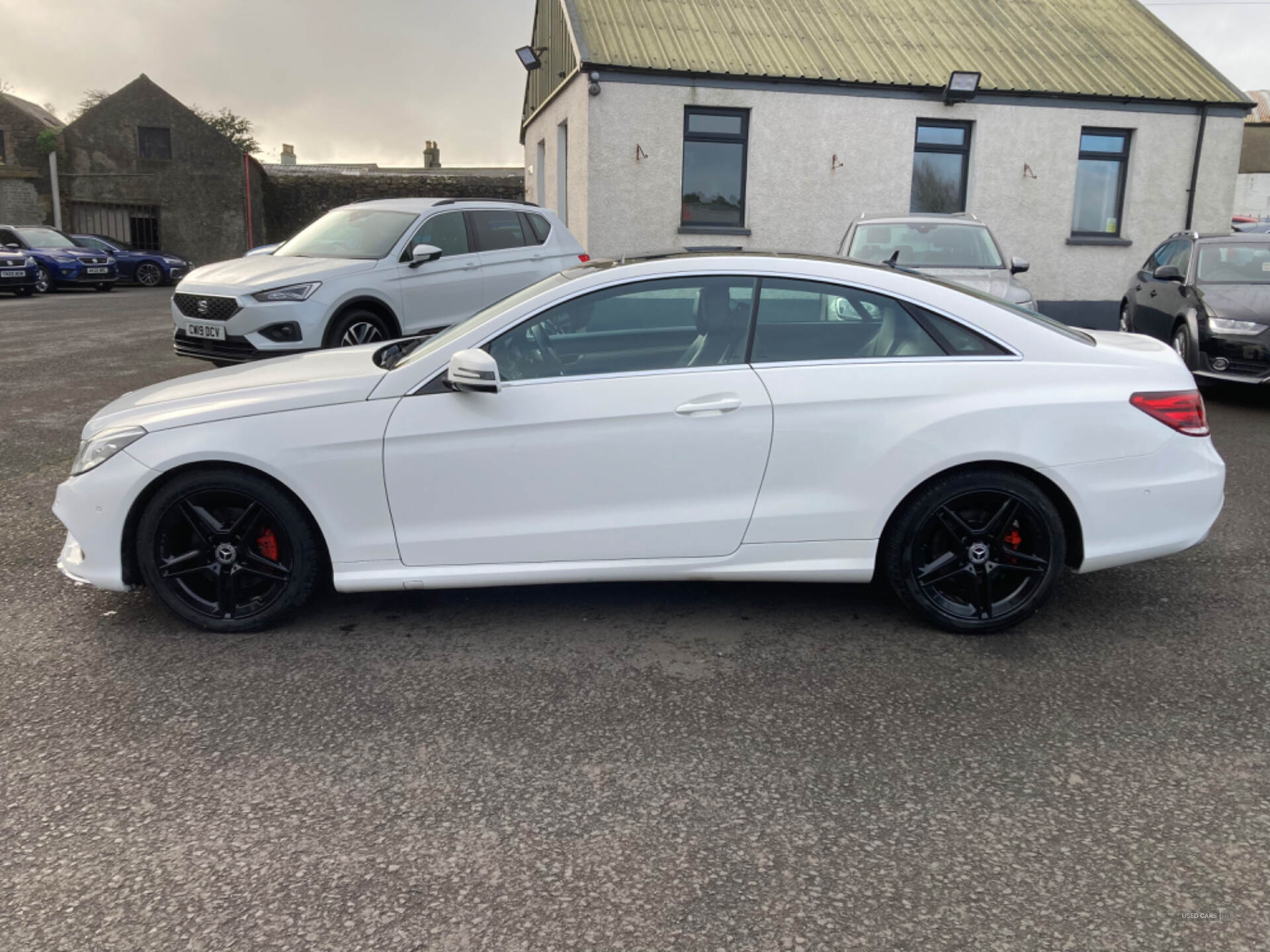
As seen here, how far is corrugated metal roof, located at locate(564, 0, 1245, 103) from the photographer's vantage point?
15688mm

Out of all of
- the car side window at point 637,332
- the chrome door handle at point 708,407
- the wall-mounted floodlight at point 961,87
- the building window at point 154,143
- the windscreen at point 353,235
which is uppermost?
the building window at point 154,143

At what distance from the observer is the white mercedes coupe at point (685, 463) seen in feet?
13.1

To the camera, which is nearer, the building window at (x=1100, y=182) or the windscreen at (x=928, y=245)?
the windscreen at (x=928, y=245)

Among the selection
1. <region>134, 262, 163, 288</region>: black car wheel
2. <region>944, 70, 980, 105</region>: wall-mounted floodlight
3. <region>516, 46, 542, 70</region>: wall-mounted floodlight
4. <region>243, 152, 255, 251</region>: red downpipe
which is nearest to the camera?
<region>944, 70, 980, 105</region>: wall-mounted floodlight

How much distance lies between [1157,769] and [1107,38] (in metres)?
18.1

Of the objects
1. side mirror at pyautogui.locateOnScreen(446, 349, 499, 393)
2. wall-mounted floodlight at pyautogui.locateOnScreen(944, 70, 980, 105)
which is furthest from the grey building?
side mirror at pyautogui.locateOnScreen(446, 349, 499, 393)

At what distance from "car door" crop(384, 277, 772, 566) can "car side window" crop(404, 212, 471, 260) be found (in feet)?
21.0

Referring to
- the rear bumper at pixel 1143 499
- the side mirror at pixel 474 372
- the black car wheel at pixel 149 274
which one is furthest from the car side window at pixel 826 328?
the black car wheel at pixel 149 274

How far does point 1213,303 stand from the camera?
965 cm

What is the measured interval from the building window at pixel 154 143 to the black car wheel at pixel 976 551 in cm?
4070

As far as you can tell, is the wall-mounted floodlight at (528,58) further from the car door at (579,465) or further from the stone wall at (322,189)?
the car door at (579,465)

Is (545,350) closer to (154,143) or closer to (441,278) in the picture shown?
(441,278)

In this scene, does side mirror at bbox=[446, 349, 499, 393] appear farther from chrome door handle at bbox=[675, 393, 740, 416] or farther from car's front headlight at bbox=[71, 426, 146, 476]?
car's front headlight at bbox=[71, 426, 146, 476]

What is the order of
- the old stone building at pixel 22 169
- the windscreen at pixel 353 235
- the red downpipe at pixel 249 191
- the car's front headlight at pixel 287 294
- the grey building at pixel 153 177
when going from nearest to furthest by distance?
the car's front headlight at pixel 287 294
the windscreen at pixel 353 235
the red downpipe at pixel 249 191
the old stone building at pixel 22 169
the grey building at pixel 153 177
